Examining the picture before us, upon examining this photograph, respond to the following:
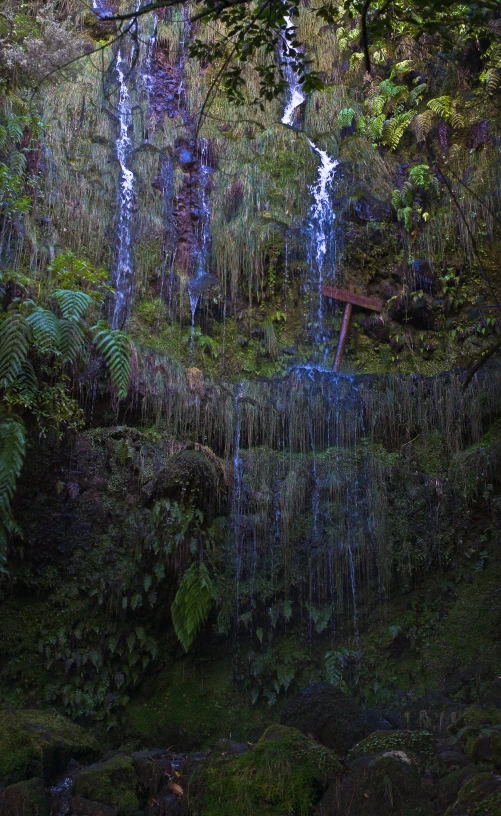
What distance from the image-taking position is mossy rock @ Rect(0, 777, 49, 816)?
4500mm

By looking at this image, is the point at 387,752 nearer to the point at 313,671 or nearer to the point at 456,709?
the point at 456,709

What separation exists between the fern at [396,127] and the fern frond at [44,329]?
304 inches

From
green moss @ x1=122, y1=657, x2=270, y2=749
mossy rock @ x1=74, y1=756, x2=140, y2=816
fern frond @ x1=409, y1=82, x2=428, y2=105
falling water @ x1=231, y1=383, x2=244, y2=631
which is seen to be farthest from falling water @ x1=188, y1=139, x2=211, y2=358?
mossy rock @ x1=74, y1=756, x2=140, y2=816

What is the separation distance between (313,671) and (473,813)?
14.0 feet

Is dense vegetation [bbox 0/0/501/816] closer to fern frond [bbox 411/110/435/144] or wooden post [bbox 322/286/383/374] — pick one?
fern frond [bbox 411/110/435/144]

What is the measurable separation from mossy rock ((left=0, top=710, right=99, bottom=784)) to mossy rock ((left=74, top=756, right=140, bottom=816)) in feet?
1.49

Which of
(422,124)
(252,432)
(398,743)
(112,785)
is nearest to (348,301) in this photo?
(252,432)

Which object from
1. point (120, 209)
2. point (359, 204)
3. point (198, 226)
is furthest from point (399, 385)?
point (120, 209)

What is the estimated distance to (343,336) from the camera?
424 inches

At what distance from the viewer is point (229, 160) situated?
12.5m

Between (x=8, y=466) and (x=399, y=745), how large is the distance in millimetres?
4450

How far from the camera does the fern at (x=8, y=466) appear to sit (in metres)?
6.71

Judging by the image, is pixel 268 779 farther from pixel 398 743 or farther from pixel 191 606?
pixel 191 606

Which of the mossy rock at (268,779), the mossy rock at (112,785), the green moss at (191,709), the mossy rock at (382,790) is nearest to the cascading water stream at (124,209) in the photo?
the green moss at (191,709)
